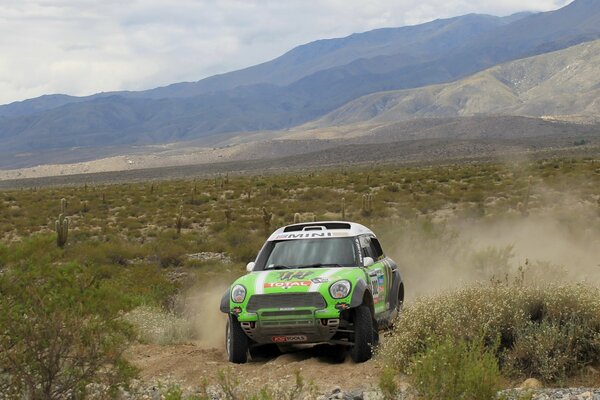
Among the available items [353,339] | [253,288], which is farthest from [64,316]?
[353,339]

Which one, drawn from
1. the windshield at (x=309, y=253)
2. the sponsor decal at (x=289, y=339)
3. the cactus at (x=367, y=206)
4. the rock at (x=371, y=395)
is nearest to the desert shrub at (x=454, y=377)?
the rock at (x=371, y=395)

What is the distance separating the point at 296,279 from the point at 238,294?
0.80 m

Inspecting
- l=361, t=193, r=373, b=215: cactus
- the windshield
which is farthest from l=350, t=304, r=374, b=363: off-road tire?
l=361, t=193, r=373, b=215: cactus

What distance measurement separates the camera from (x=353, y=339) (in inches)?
416

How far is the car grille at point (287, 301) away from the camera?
10.3 metres

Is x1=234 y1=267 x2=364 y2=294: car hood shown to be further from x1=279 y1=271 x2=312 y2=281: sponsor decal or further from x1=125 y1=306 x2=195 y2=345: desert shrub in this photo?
x1=125 y1=306 x2=195 y2=345: desert shrub

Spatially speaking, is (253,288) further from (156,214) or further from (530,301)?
(156,214)

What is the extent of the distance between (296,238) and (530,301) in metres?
3.57

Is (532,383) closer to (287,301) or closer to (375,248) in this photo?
(287,301)

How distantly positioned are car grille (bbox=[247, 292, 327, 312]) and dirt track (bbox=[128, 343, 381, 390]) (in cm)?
72

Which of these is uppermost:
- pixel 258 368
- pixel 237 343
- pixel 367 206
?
pixel 237 343

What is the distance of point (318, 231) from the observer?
479 inches

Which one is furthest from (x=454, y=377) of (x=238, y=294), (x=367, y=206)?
(x=367, y=206)

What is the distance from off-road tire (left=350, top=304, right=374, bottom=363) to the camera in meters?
10.2
